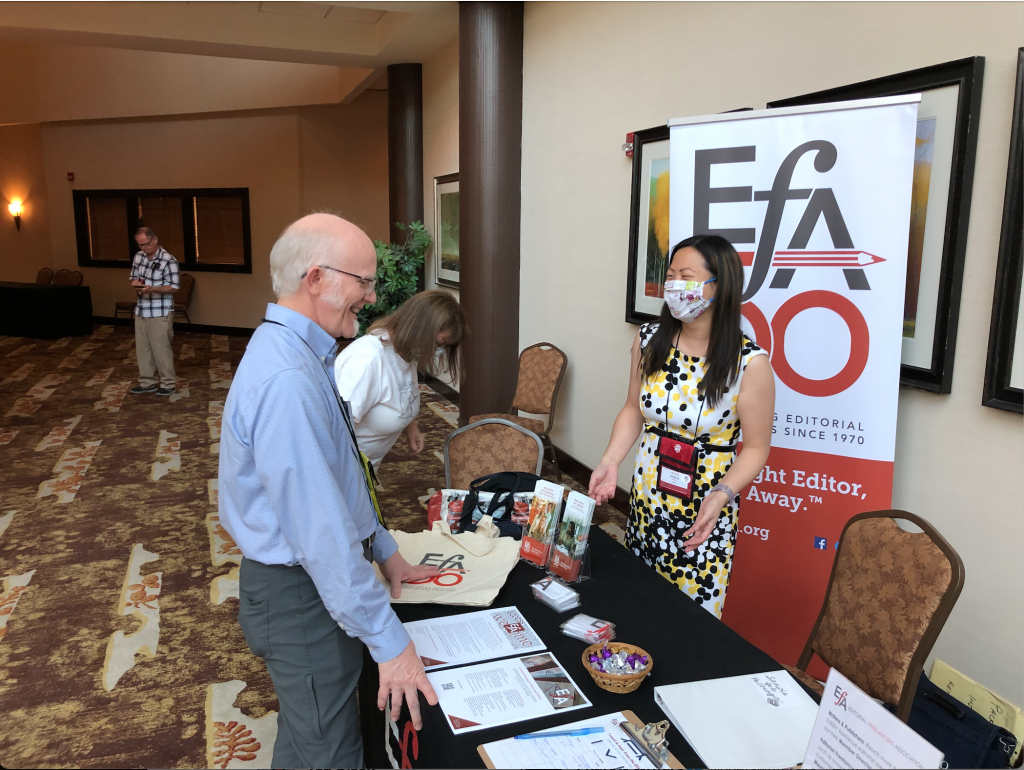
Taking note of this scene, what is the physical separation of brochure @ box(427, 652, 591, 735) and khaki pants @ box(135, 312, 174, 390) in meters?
6.74

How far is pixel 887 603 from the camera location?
183 cm

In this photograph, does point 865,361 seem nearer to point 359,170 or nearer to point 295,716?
point 295,716

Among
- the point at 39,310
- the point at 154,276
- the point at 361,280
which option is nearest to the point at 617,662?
the point at 361,280

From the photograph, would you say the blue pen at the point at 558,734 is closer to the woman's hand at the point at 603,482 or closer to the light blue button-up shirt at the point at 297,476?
the light blue button-up shirt at the point at 297,476

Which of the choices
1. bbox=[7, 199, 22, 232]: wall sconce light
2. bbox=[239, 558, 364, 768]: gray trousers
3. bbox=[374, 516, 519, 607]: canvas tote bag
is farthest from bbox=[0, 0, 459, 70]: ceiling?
bbox=[7, 199, 22, 232]: wall sconce light

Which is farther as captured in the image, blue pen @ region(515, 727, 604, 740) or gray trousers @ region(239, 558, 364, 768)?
gray trousers @ region(239, 558, 364, 768)

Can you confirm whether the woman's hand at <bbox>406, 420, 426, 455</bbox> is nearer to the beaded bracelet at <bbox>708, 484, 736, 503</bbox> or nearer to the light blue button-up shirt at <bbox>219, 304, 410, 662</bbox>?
the beaded bracelet at <bbox>708, 484, 736, 503</bbox>

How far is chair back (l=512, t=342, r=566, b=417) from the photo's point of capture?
4891mm

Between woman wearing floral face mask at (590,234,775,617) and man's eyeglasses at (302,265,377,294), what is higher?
man's eyeglasses at (302,265,377,294)

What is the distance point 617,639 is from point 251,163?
1112 centimetres

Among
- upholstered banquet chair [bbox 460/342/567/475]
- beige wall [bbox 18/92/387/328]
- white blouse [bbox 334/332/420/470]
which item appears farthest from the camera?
beige wall [bbox 18/92/387/328]

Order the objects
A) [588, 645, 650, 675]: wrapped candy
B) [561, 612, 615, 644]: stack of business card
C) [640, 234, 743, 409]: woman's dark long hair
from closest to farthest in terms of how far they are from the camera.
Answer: [588, 645, 650, 675]: wrapped candy < [561, 612, 615, 644]: stack of business card < [640, 234, 743, 409]: woman's dark long hair

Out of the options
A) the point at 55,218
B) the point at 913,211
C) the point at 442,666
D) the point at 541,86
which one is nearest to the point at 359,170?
the point at 55,218

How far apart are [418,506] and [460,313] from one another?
6.89 feet
